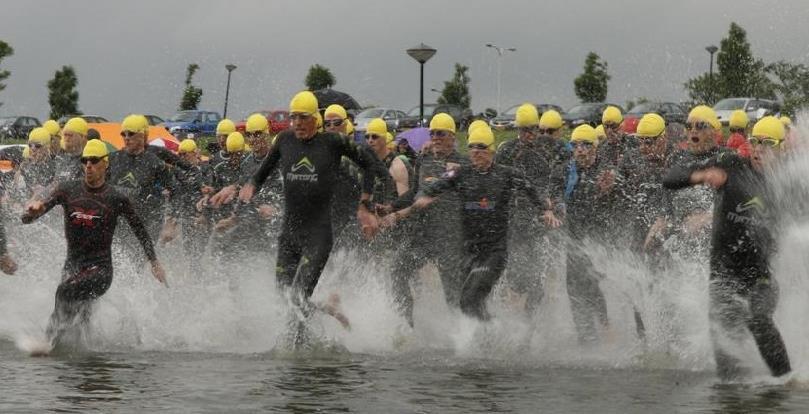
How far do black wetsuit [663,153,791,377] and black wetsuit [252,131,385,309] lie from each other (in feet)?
9.91

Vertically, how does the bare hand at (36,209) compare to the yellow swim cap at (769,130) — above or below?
below

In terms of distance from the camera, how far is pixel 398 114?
55375mm

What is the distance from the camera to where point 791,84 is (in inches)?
1597

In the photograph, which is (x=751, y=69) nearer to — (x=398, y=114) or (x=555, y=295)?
(x=398, y=114)

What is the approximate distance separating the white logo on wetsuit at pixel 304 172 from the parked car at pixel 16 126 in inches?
1581

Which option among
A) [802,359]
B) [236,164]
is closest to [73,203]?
[236,164]

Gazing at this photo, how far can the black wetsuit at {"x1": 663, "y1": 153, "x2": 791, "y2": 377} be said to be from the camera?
379 inches

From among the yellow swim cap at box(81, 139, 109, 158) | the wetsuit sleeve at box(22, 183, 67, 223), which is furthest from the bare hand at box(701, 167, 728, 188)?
the wetsuit sleeve at box(22, 183, 67, 223)

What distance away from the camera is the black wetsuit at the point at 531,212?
1316 centimetres

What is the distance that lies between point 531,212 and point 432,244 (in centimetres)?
102

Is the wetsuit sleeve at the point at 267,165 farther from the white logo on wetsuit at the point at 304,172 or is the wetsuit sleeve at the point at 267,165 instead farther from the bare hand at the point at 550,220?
the bare hand at the point at 550,220

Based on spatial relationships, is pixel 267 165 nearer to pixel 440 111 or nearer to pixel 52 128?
pixel 52 128

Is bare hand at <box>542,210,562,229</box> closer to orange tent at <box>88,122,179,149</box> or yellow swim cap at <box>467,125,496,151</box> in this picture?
yellow swim cap at <box>467,125,496,151</box>

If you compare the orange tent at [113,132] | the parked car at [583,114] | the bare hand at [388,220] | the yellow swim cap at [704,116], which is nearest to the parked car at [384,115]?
the parked car at [583,114]
